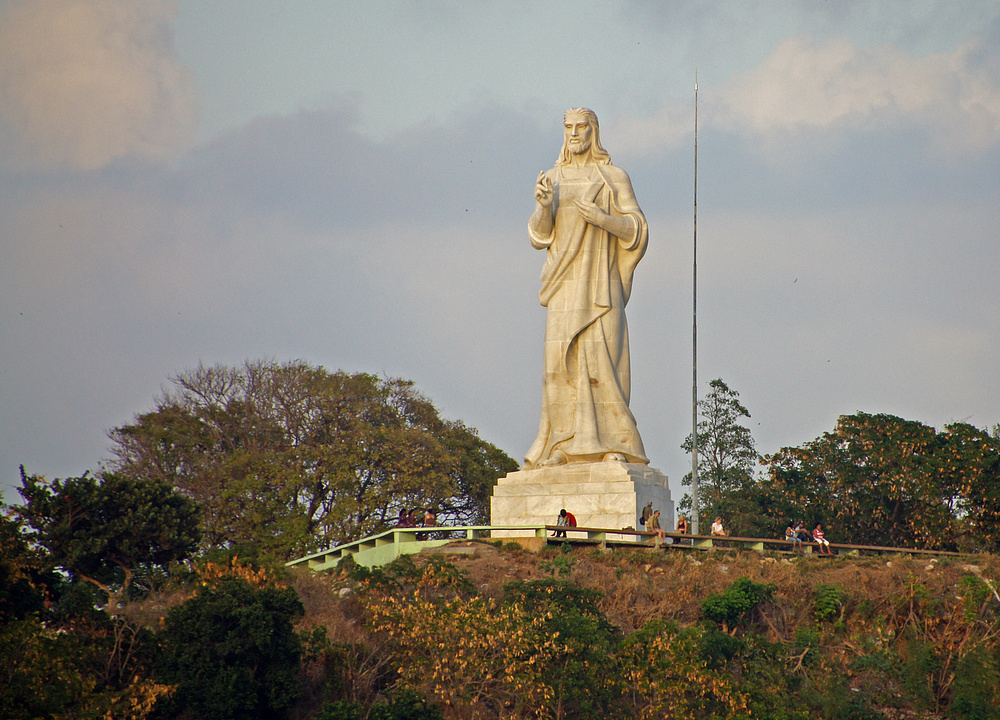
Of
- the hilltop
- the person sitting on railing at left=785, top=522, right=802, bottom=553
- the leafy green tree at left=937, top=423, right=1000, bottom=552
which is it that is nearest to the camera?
the hilltop

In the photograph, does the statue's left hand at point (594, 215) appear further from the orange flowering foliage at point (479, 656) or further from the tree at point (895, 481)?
the tree at point (895, 481)

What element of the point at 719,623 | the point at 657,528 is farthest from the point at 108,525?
the point at 719,623

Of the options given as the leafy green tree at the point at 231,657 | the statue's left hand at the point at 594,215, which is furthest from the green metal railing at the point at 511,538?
the statue's left hand at the point at 594,215

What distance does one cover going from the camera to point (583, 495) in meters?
23.4

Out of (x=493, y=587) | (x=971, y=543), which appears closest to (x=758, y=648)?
(x=493, y=587)

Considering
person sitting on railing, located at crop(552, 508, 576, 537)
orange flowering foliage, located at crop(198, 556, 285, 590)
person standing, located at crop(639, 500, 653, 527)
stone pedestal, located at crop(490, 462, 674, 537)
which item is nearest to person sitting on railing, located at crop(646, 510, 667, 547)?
person standing, located at crop(639, 500, 653, 527)

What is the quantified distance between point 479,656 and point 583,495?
5770 mm

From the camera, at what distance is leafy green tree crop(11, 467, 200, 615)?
25.3m

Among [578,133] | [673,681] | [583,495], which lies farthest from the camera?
[578,133]

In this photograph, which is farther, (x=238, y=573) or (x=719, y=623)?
(x=719, y=623)

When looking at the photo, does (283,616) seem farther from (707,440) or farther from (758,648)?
(707,440)

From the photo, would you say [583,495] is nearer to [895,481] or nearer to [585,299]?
[585,299]

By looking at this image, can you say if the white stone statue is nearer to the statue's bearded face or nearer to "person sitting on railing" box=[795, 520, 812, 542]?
the statue's bearded face

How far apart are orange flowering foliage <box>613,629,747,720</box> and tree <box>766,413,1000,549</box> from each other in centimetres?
1634
